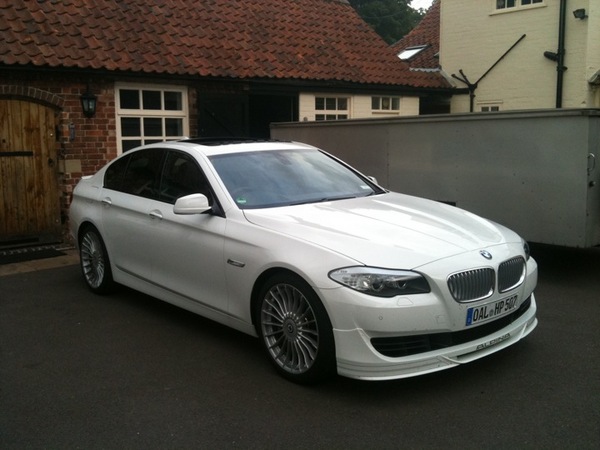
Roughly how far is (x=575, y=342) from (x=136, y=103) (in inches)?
308

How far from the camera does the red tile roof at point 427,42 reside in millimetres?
20172

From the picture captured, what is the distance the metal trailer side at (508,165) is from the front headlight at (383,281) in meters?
3.55

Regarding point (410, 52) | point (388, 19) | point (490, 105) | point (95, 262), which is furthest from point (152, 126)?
point (388, 19)

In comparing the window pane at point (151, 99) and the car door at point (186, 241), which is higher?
the window pane at point (151, 99)

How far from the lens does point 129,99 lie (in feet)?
34.5

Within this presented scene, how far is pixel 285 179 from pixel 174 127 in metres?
6.16

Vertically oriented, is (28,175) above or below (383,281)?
above

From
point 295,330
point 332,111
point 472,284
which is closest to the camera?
point 472,284

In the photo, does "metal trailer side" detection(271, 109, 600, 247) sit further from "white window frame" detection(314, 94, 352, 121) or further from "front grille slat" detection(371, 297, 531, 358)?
"white window frame" detection(314, 94, 352, 121)

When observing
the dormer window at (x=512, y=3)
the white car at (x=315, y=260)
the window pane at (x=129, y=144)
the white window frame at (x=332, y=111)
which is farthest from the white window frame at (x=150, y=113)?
the dormer window at (x=512, y=3)

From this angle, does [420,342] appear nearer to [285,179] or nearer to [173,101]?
[285,179]

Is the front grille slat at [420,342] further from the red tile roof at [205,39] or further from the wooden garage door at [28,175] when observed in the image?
the wooden garage door at [28,175]

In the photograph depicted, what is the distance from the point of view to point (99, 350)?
5.15 meters

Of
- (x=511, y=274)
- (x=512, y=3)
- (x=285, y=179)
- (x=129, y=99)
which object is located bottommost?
(x=511, y=274)
